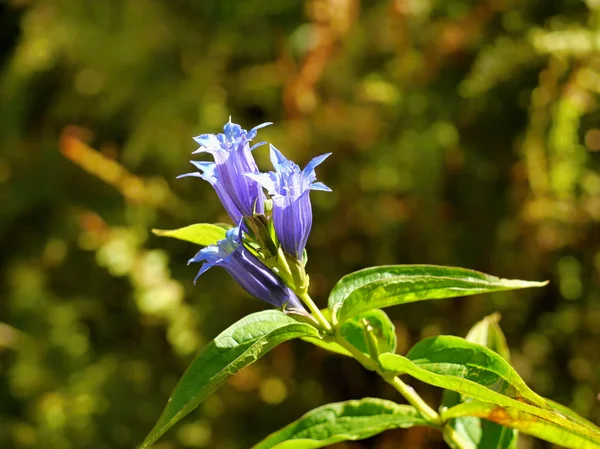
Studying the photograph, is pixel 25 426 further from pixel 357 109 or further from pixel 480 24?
pixel 480 24

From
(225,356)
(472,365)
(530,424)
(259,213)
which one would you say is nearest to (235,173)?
(259,213)

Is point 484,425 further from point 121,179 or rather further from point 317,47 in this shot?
point 121,179

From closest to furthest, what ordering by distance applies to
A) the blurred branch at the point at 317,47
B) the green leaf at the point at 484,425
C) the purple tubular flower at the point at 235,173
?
the purple tubular flower at the point at 235,173
the green leaf at the point at 484,425
the blurred branch at the point at 317,47

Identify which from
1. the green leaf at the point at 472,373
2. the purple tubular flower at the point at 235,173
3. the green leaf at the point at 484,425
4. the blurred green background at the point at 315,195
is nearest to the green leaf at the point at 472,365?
the green leaf at the point at 472,373

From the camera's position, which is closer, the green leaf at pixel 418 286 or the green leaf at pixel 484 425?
the green leaf at pixel 418 286

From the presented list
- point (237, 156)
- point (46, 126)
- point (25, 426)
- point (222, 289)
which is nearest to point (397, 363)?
point (237, 156)

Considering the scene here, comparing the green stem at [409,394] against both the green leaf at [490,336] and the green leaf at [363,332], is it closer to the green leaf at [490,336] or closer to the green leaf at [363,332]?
the green leaf at [363,332]
